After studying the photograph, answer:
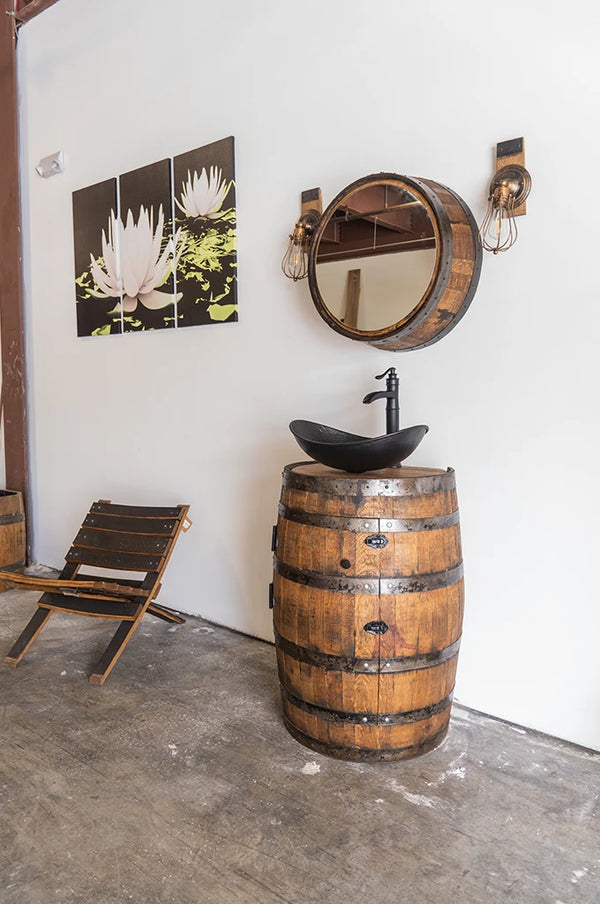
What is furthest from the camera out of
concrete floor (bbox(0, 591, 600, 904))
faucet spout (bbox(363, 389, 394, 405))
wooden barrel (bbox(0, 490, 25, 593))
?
wooden barrel (bbox(0, 490, 25, 593))

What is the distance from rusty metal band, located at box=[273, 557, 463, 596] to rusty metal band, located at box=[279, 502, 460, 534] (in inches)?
5.3

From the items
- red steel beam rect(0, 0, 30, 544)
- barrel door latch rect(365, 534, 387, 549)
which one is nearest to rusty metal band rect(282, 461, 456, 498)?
barrel door latch rect(365, 534, 387, 549)

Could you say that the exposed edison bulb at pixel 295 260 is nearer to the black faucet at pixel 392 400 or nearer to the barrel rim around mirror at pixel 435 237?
the barrel rim around mirror at pixel 435 237

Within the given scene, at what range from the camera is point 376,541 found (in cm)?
193

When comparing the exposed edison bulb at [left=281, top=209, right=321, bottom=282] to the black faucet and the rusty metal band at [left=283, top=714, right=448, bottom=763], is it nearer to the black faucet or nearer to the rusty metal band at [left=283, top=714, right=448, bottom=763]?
the black faucet

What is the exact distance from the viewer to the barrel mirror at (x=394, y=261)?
2.19 meters

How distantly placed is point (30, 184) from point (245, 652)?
3.06 m

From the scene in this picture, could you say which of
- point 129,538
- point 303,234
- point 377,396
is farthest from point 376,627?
point 303,234

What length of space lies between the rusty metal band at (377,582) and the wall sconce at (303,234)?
1316mm

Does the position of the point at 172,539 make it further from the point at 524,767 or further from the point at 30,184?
the point at 30,184

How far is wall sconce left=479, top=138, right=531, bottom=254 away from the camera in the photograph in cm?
212

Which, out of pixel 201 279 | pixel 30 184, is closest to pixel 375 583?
pixel 201 279

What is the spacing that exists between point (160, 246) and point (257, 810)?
2.54m

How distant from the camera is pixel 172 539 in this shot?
2938mm
